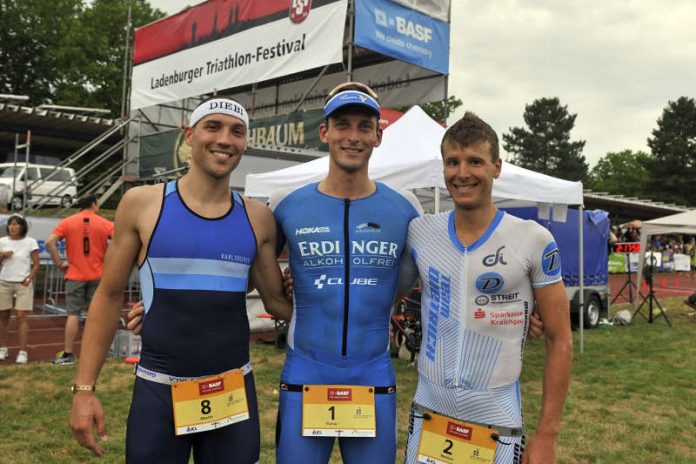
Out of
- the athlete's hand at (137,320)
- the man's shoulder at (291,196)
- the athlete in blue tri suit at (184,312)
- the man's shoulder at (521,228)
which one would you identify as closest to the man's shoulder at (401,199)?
the man's shoulder at (291,196)

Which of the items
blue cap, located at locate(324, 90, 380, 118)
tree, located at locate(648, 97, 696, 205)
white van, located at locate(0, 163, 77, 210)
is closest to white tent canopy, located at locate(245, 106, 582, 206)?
blue cap, located at locate(324, 90, 380, 118)

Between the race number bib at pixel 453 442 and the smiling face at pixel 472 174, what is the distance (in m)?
0.82

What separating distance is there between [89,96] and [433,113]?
22512mm

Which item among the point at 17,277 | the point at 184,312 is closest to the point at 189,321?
the point at 184,312

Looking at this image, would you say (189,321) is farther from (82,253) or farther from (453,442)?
(82,253)

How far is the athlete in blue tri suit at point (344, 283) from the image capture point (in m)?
2.25

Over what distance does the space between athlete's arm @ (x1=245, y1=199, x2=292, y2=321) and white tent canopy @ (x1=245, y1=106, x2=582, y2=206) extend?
4.05 metres

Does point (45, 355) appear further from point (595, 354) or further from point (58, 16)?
point (58, 16)

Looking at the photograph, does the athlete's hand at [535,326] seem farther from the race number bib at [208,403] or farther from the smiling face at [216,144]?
the smiling face at [216,144]

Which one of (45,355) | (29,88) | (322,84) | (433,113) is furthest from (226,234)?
(433,113)

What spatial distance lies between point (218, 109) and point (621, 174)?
84515mm

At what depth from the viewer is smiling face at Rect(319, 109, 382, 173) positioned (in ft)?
7.67

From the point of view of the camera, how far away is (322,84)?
19844 mm

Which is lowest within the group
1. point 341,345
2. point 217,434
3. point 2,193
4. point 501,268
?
point 217,434
